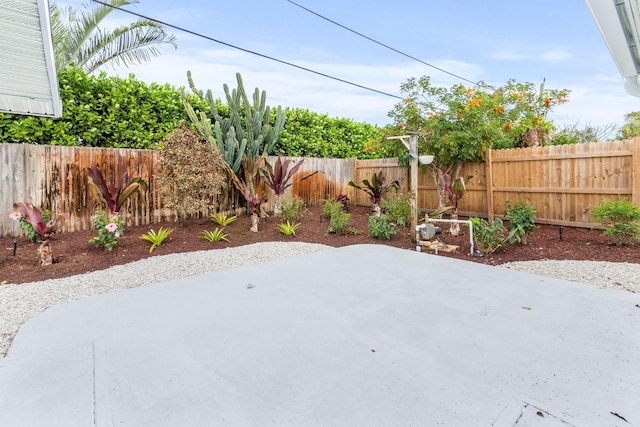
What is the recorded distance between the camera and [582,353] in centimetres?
196

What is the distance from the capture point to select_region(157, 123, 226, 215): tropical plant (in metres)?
5.56

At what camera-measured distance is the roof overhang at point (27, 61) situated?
8.64ft

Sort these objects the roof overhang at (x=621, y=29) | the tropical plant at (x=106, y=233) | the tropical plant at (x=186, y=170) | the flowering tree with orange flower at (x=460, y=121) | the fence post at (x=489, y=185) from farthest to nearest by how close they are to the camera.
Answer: the fence post at (x=489, y=185), the flowering tree with orange flower at (x=460, y=121), the tropical plant at (x=186, y=170), the tropical plant at (x=106, y=233), the roof overhang at (x=621, y=29)

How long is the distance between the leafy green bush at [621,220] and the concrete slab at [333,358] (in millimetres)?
2031

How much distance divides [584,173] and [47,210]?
29.1 ft

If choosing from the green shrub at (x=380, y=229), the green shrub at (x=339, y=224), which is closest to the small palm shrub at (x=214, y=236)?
the green shrub at (x=339, y=224)

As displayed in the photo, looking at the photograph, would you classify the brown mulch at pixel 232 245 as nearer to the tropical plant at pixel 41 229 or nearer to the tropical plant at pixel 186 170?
the tropical plant at pixel 41 229

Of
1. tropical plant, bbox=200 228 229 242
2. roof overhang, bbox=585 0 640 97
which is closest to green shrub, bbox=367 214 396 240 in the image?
tropical plant, bbox=200 228 229 242

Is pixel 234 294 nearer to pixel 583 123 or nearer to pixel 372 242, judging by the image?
pixel 372 242

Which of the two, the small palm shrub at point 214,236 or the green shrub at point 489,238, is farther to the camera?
the small palm shrub at point 214,236

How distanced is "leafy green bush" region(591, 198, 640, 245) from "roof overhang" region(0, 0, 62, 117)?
664 centimetres

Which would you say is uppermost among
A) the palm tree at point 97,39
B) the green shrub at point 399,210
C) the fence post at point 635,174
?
the palm tree at point 97,39

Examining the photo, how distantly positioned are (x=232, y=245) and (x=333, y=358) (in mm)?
3697

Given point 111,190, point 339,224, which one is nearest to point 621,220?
point 339,224
